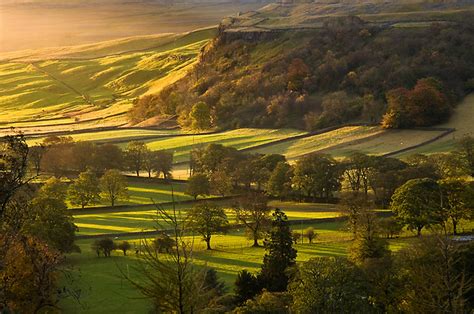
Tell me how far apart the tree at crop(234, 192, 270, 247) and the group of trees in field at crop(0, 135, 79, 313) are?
30.0 ft

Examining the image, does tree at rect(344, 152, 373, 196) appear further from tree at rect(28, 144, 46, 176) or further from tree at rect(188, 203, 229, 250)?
tree at rect(28, 144, 46, 176)

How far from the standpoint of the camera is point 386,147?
208ft

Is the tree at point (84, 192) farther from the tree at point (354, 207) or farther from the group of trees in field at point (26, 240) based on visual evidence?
the tree at point (354, 207)

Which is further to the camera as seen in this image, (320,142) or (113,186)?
(320,142)

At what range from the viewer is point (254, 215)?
42.2 m

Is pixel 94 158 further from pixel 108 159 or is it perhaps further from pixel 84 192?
pixel 84 192

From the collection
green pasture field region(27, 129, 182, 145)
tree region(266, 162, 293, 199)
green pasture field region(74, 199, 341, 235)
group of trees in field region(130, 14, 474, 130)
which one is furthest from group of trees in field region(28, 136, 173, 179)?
group of trees in field region(130, 14, 474, 130)

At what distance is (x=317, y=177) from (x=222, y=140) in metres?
23.3

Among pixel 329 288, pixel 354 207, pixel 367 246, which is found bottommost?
pixel 329 288

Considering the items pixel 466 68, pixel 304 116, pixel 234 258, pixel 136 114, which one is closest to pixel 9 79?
pixel 136 114

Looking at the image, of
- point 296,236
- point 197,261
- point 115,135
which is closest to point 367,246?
point 296,236

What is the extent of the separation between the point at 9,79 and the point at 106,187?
3572 inches

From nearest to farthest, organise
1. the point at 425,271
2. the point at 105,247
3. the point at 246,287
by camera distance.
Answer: the point at 425,271 < the point at 246,287 < the point at 105,247

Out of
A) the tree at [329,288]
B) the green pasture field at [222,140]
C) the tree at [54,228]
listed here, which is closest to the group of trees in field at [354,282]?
the tree at [329,288]
